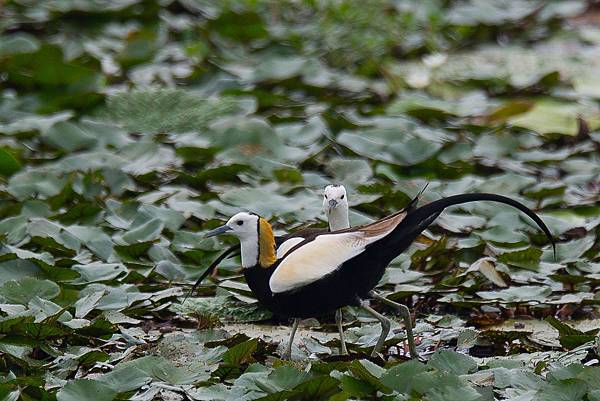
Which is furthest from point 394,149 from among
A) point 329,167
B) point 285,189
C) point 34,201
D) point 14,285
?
point 14,285

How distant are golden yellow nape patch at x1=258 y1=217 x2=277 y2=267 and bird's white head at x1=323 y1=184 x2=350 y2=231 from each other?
0.35 metres

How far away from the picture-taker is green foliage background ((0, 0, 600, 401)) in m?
3.33

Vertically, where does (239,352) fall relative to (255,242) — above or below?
below

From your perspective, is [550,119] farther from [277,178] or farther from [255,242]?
[255,242]

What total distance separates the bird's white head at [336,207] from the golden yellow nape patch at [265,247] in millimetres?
353

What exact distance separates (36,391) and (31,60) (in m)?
3.65

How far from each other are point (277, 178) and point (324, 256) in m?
1.83

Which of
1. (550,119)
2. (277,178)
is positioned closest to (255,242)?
(277,178)

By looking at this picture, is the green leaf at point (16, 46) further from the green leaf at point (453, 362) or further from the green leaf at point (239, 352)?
the green leaf at point (453, 362)

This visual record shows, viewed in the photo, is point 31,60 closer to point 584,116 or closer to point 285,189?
point 285,189

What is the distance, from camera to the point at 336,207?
383 cm

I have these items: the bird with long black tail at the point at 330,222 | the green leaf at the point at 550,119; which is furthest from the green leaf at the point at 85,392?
the green leaf at the point at 550,119

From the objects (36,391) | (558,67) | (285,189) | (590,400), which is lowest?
(558,67)

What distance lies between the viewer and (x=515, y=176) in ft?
17.2
